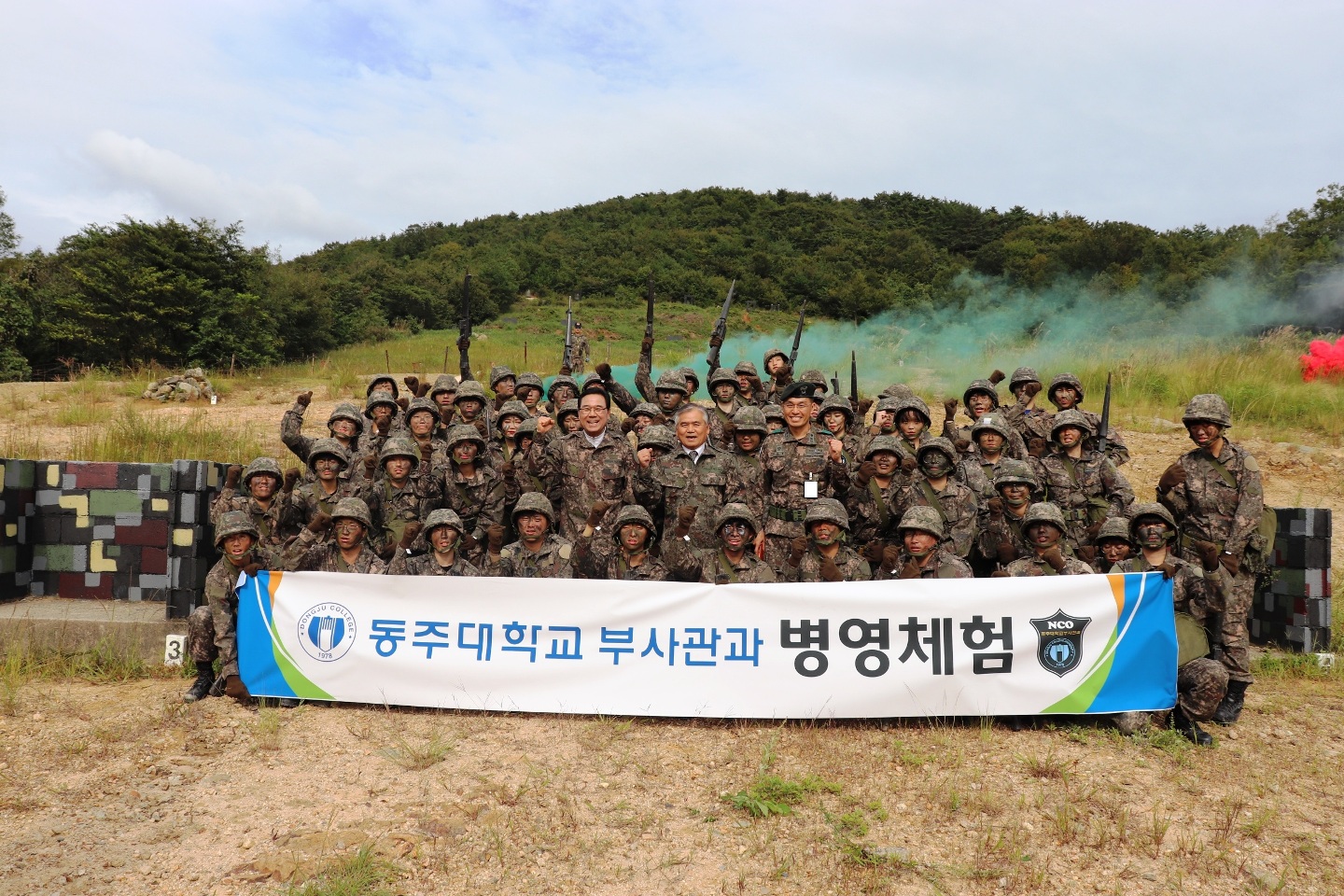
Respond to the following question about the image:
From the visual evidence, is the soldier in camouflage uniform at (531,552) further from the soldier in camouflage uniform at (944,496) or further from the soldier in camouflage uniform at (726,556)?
the soldier in camouflage uniform at (944,496)

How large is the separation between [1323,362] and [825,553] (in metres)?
18.6

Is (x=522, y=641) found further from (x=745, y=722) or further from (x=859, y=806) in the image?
(x=859, y=806)

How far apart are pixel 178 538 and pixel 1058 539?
7286 mm

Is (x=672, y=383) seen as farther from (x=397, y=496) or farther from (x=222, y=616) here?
(x=222, y=616)

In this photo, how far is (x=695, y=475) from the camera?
7.36 metres

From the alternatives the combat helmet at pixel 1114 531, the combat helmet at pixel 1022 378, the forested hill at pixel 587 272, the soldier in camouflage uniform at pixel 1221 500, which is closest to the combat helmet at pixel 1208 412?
the soldier in camouflage uniform at pixel 1221 500

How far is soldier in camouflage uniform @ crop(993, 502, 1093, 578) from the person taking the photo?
6.28 m

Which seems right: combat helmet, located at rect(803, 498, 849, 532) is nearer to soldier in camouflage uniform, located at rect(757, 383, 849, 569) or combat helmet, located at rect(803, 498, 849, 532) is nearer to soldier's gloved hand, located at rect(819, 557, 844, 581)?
soldier's gloved hand, located at rect(819, 557, 844, 581)

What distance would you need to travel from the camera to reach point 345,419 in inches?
336

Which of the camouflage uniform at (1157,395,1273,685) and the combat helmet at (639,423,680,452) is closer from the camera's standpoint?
the camouflage uniform at (1157,395,1273,685)

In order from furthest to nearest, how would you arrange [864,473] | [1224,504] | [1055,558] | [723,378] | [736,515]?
[723,378] → [864,473] → [1224,504] → [736,515] → [1055,558]

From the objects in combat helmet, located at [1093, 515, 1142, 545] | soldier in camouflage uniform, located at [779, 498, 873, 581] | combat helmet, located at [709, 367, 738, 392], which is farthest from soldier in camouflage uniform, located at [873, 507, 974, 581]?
combat helmet, located at [709, 367, 738, 392]

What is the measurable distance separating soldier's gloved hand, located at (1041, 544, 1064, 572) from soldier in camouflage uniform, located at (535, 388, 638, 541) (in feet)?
11.1

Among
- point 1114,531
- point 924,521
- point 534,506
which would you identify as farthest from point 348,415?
point 1114,531
